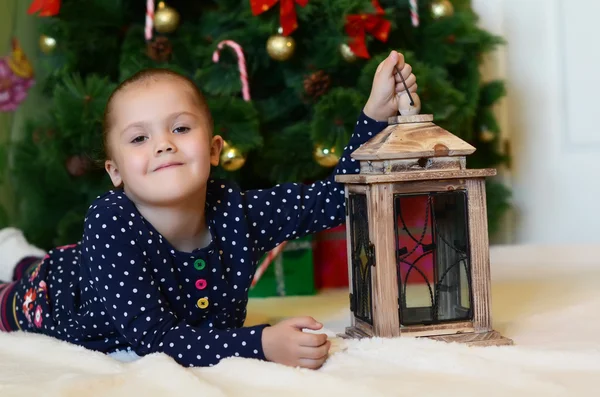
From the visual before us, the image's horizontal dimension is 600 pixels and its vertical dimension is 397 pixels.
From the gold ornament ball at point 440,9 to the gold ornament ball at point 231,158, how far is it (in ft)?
1.97

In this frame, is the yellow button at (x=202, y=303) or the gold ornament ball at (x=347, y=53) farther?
the gold ornament ball at (x=347, y=53)

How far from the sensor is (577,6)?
92.5 inches

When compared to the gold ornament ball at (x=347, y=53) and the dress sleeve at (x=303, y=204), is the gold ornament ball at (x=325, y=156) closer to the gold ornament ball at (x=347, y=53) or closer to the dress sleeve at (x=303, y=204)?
the gold ornament ball at (x=347, y=53)

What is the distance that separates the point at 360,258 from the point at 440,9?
36.9 inches

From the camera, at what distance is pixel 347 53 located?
1819mm

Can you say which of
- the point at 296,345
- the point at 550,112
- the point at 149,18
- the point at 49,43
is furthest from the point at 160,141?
the point at 550,112

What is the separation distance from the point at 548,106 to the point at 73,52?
4.27 feet

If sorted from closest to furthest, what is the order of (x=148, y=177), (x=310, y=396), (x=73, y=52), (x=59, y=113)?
(x=310, y=396) < (x=148, y=177) < (x=59, y=113) < (x=73, y=52)

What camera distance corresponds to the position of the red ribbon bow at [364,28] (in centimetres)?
179

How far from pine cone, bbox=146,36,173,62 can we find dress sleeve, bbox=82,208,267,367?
73 centimetres

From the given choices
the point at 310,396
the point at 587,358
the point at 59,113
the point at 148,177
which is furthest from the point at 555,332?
the point at 59,113

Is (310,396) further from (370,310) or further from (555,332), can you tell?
(555,332)

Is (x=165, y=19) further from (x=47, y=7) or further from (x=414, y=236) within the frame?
(x=414, y=236)

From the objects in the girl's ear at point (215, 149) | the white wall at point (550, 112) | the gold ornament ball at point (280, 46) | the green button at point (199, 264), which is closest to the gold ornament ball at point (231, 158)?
the gold ornament ball at point (280, 46)
